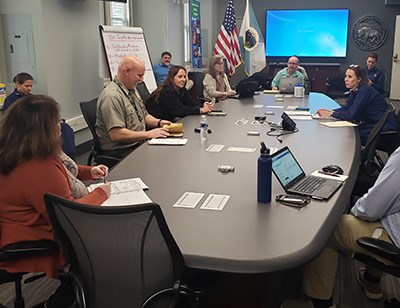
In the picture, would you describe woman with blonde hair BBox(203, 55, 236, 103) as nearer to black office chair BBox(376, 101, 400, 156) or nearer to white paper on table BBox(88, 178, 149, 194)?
black office chair BBox(376, 101, 400, 156)

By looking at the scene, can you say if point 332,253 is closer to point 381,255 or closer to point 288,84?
point 381,255

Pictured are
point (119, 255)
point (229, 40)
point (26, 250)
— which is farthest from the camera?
point (229, 40)

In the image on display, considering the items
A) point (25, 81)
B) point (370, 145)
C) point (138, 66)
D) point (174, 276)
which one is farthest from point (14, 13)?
point (174, 276)

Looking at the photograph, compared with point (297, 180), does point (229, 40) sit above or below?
above

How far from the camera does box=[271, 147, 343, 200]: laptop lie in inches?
79.6

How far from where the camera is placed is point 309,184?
2146mm

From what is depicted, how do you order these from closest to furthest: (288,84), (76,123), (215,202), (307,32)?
(215,202) < (76,123) < (288,84) < (307,32)

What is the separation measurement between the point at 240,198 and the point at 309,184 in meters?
0.38

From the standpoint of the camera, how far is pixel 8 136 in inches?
66.3

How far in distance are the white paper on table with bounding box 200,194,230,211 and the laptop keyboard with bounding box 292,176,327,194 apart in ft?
1.13

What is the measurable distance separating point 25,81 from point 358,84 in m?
3.14

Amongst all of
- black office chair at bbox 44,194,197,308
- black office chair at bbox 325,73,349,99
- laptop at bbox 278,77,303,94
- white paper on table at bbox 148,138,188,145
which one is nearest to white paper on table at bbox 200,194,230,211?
black office chair at bbox 44,194,197,308

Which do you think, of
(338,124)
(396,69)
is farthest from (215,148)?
(396,69)

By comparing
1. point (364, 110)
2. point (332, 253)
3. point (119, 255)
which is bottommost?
point (332, 253)
